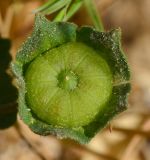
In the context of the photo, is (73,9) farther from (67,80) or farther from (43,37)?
(67,80)

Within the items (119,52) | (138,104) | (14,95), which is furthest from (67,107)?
(138,104)

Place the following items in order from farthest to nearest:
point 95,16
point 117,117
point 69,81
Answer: point 117,117 < point 95,16 < point 69,81

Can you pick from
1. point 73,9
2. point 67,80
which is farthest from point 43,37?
point 73,9

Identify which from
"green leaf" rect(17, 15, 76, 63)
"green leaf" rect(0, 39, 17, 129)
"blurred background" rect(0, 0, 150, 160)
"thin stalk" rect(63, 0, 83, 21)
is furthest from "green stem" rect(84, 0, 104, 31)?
"blurred background" rect(0, 0, 150, 160)

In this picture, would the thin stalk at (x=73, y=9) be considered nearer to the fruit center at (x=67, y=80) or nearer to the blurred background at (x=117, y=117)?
the fruit center at (x=67, y=80)

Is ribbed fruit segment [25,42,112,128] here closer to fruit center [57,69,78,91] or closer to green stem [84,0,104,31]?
fruit center [57,69,78,91]

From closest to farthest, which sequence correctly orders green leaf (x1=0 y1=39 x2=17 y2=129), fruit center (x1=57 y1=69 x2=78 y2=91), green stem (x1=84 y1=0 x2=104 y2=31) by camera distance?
fruit center (x1=57 y1=69 x2=78 y2=91), green stem (x1=84 y1=0 x2=104 y2=31), green leaf (x1=0 y1=39 x2=17 y2=129)

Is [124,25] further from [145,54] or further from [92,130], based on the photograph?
[92,130]

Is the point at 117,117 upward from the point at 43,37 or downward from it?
downward
